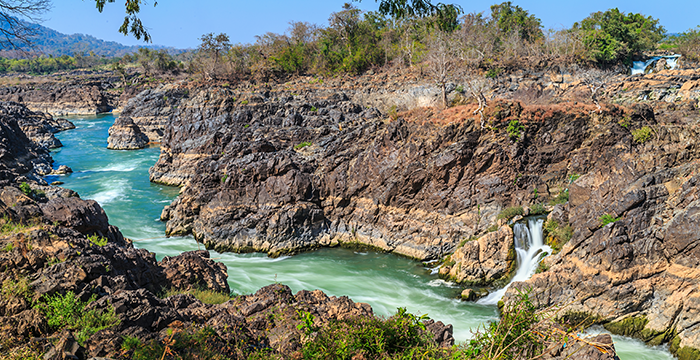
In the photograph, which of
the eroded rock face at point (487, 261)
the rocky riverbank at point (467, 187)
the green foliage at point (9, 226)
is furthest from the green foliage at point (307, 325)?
the eroded rock face at point (487, 261)

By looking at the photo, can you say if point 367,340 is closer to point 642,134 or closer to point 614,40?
point 642,134

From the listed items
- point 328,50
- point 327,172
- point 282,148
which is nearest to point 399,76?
point 328,50

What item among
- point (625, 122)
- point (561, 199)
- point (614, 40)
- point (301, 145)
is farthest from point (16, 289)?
point (614, 40)

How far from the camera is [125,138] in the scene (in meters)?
43.8

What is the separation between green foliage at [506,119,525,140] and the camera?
20295mm

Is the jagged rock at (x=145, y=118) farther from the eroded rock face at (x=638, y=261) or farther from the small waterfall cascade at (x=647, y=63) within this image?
the small waterfall cascade at (x=647, y=63)

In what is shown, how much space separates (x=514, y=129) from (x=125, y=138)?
129 feet

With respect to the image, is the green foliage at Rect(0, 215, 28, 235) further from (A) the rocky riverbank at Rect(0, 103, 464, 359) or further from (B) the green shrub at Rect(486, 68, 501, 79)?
(B) the green shrub at Rect(486, 68, 501, 79)

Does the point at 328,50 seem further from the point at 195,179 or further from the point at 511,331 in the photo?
the point at 511,331

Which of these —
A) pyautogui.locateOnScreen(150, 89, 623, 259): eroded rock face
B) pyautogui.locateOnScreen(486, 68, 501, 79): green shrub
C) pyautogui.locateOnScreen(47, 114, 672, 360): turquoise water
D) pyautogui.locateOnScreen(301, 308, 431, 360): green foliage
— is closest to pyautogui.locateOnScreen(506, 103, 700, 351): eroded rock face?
pyautogui.locateOnScreen(47, 114, 672, 360): turquoise water

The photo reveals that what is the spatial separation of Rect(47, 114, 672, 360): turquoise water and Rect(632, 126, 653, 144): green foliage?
11259mm

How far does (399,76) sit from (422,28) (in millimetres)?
8922

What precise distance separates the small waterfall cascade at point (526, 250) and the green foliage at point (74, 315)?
39.5 feet

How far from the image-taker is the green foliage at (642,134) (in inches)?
760
